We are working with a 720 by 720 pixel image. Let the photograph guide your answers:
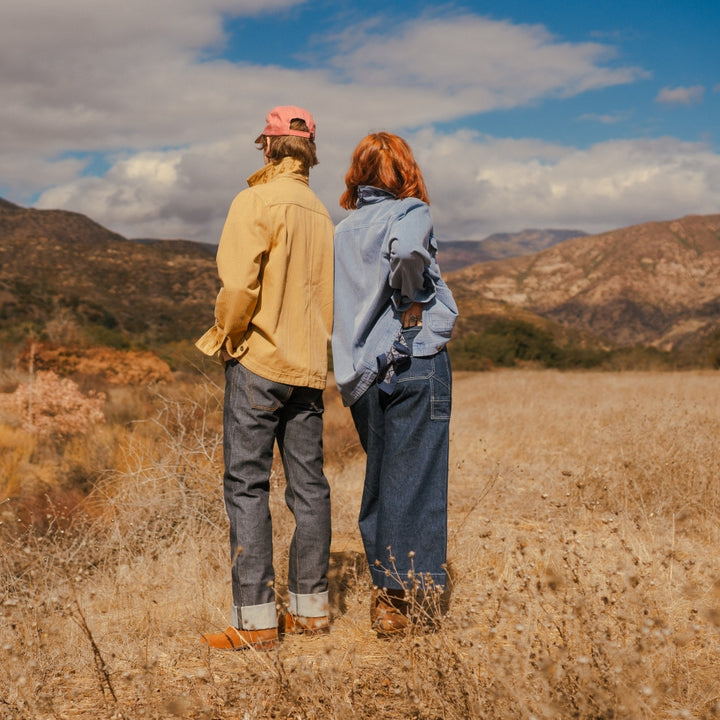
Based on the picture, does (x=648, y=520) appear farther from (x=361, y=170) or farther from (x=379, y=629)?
(x=361, y=170)

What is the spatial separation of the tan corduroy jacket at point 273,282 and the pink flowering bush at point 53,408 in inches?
190

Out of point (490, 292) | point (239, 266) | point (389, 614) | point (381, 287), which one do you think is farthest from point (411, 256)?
point (490, 292)

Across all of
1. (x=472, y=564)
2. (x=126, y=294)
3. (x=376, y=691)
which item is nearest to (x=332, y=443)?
(x=472, y=564)

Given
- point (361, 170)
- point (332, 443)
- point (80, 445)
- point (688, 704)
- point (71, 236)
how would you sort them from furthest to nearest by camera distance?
1. point (71, 236)
2. point (332, 443)
3. point (80, 445)
4. point (361, 170)
5. point (688, 704)

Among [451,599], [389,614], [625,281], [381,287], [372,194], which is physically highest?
[625,281]

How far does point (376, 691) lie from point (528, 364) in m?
21.7

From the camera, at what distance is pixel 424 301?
109 inches

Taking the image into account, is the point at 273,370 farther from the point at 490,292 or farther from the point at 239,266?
the point at 490,292

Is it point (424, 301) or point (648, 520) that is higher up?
point (424, 301)

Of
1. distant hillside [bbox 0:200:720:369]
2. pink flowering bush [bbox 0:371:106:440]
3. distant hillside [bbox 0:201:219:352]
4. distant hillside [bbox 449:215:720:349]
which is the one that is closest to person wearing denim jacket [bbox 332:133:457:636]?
pink flowering bush [bbox 0:371:106:440]

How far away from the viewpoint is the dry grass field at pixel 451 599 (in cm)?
201

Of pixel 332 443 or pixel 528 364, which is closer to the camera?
pixel 332 443

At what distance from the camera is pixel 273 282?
2717mm

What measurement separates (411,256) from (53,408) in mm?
5944
